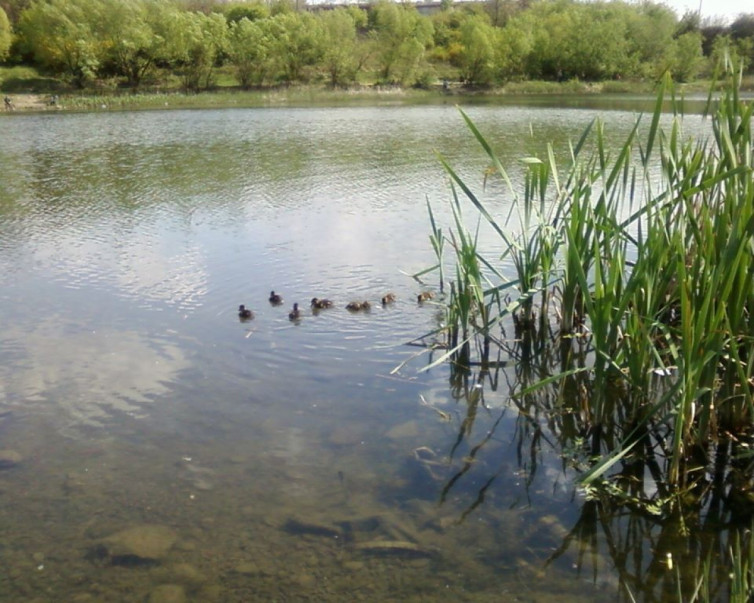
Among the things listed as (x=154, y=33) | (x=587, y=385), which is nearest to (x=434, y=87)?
(x=154, y=33)

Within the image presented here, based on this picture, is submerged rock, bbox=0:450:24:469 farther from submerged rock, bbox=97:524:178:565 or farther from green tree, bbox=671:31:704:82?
green tree, bbox=671:31:704:82

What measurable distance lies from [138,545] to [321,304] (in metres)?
3.45

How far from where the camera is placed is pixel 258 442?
429cm

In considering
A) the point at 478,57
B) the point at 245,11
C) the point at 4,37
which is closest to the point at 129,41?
the point at 4,37

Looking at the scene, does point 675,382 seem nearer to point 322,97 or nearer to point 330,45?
point 322,97

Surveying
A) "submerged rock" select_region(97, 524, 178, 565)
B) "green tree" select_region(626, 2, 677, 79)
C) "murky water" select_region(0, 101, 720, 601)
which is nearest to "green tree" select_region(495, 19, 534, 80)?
"green tree" select_region(626, 2, 677, 79)

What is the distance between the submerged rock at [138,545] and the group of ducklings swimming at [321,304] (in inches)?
120

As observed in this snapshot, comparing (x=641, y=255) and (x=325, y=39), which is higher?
(x=325, y=39)

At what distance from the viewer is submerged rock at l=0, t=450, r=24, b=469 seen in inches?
160

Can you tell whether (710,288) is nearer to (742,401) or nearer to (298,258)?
(742,401)

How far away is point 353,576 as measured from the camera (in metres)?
3.13

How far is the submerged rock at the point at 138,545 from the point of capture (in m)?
3.26

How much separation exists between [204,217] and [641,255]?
845cm

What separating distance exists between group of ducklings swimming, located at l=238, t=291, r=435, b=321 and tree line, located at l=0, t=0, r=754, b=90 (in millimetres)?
42896
